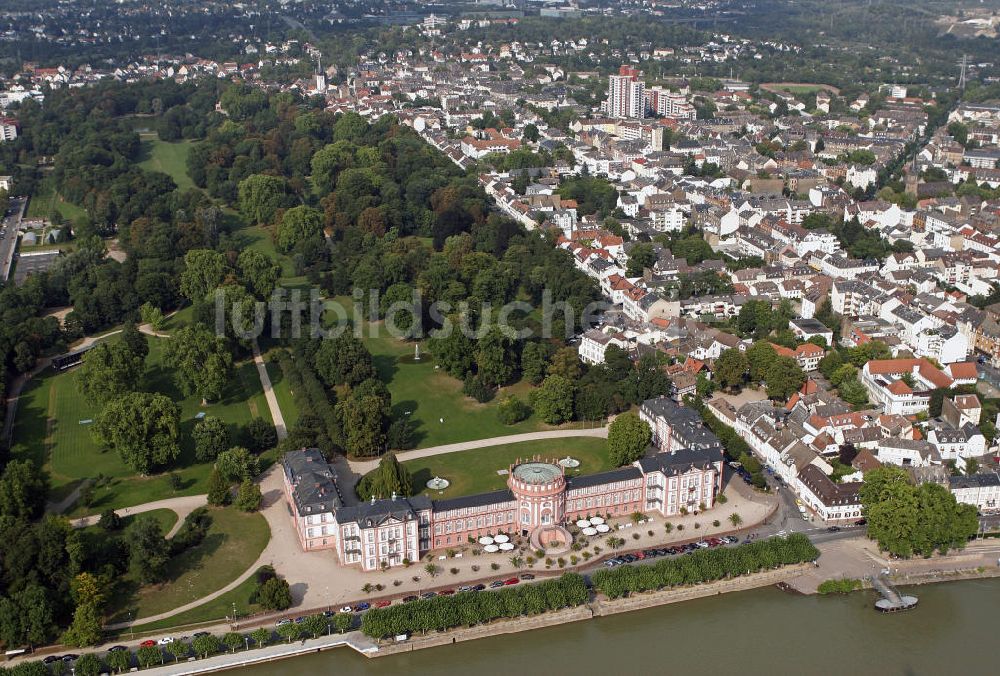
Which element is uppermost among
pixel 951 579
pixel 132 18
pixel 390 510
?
pixel 132 18

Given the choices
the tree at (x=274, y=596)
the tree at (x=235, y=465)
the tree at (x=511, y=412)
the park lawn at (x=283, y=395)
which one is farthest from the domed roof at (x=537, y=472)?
the park lawn at (x=283, y=395)

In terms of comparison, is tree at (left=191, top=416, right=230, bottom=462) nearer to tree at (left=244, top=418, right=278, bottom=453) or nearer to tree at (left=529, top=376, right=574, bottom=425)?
tree at (left=244, top=418, right=278, bottom=453)

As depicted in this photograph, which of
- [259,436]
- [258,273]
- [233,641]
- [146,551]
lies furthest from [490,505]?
[258,273]

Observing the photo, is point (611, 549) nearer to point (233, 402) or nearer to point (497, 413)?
point (497, 413)

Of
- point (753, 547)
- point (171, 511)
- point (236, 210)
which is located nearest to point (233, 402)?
point (171, 511)

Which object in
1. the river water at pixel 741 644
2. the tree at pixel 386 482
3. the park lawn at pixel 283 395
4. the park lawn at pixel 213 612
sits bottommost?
the river water at pixel 741 644

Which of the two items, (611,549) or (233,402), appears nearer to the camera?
(611,549)

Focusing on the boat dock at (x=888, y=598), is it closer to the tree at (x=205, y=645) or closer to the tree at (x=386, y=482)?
the tree at (x=386, y=482)
